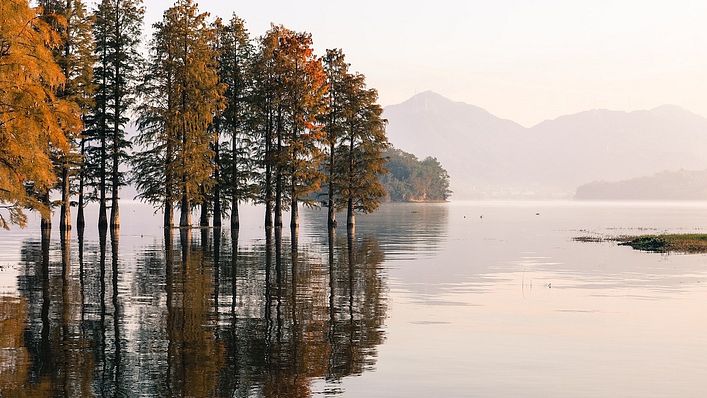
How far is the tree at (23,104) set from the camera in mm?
32469

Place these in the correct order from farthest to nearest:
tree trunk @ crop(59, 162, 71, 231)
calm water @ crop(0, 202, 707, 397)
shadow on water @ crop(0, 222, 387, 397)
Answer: tree trunk @ crop(59, 162, 71, 231) < calm water @ crop(0, 202, 707, 397) < shadow on water @ crop(0, 222, 387, 397)

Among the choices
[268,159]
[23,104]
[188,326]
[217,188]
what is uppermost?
[268,159]

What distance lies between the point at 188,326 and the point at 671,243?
48.8 m

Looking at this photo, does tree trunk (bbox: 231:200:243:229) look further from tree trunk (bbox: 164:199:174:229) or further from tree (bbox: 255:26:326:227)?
tree trunk (bbox: 164:199:174:229)

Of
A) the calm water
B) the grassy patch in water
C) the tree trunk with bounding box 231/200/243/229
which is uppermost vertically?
the tree trunk with bounding box 231/200/243/229

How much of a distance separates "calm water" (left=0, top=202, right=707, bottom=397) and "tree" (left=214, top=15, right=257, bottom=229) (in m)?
35.4

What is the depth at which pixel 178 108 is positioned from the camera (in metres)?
77.1

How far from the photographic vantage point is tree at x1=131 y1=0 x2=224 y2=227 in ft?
250

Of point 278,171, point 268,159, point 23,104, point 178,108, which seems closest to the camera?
point 23,104

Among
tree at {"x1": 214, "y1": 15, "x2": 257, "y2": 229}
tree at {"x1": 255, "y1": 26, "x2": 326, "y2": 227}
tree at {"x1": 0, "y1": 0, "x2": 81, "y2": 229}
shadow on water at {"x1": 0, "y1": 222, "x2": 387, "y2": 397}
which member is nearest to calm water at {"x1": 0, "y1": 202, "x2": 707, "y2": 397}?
shadow on water at {"x1": 0, "y1": 222, "x2": 387, "y2": 397}

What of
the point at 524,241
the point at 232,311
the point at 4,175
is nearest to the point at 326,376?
the point at 232,311

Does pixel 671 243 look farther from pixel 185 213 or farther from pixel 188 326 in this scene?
pixel 188 326

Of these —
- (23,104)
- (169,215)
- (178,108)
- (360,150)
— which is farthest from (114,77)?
(23,104)

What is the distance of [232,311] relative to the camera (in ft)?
88.6
